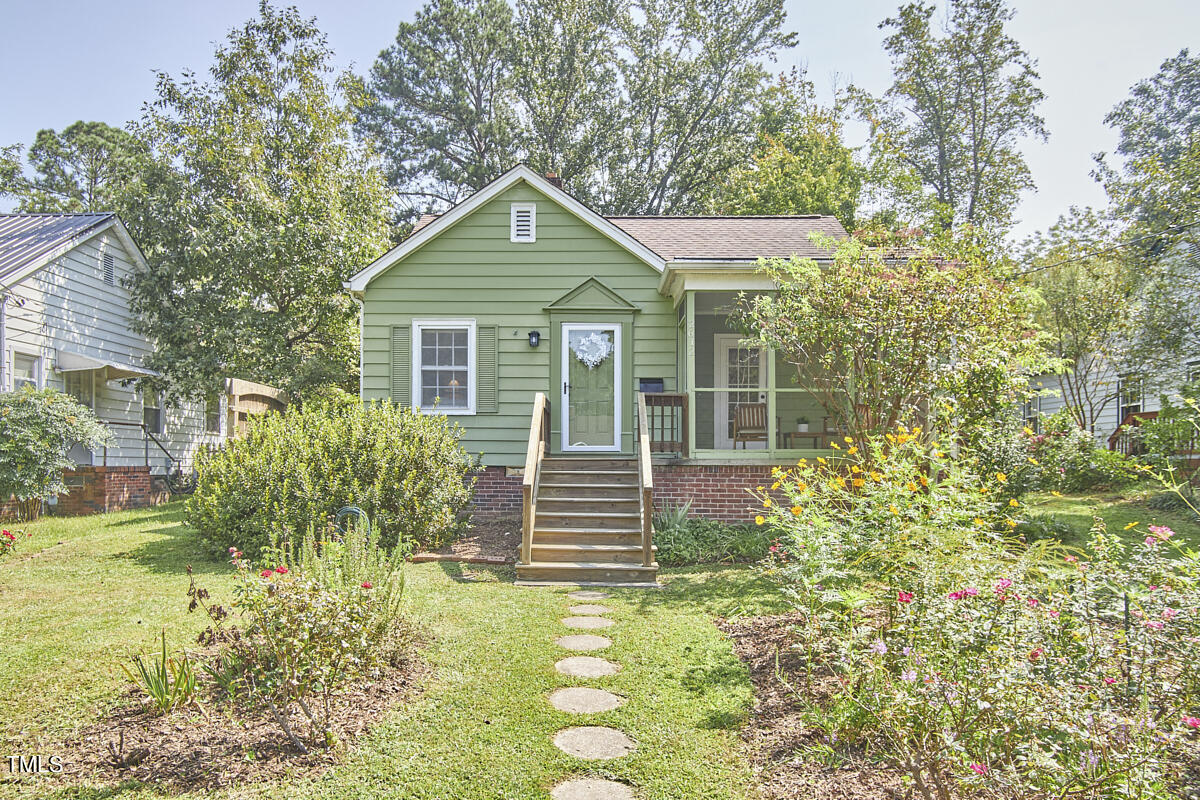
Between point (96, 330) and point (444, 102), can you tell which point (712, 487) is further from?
point (444, 102)

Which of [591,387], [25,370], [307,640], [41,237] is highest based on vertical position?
[41,237]

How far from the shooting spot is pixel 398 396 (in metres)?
10.7

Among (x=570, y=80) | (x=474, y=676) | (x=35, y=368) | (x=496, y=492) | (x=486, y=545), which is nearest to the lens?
(x=474, y=676)

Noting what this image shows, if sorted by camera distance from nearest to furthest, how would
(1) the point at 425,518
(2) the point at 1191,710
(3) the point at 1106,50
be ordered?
(2) the point at 1191,710
(1) the point at 425,518
(3) the point at 1106,50

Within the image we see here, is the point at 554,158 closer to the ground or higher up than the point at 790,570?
higher up

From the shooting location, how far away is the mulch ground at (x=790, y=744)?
2885 mm

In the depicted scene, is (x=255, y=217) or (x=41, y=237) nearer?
(x=41, y=237)

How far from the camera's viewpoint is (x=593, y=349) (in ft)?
35.5

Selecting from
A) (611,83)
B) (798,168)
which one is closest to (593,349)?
(798,168)

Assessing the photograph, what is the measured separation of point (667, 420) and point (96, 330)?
37.3 ft

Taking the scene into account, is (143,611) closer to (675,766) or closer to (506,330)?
(675,766)

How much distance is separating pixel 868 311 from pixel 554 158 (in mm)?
19843

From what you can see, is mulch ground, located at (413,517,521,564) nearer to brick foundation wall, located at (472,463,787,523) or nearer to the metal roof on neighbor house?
brick foundation wall, located at (472,463,787,523)

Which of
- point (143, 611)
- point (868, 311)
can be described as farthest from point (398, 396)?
point (868, 311)
